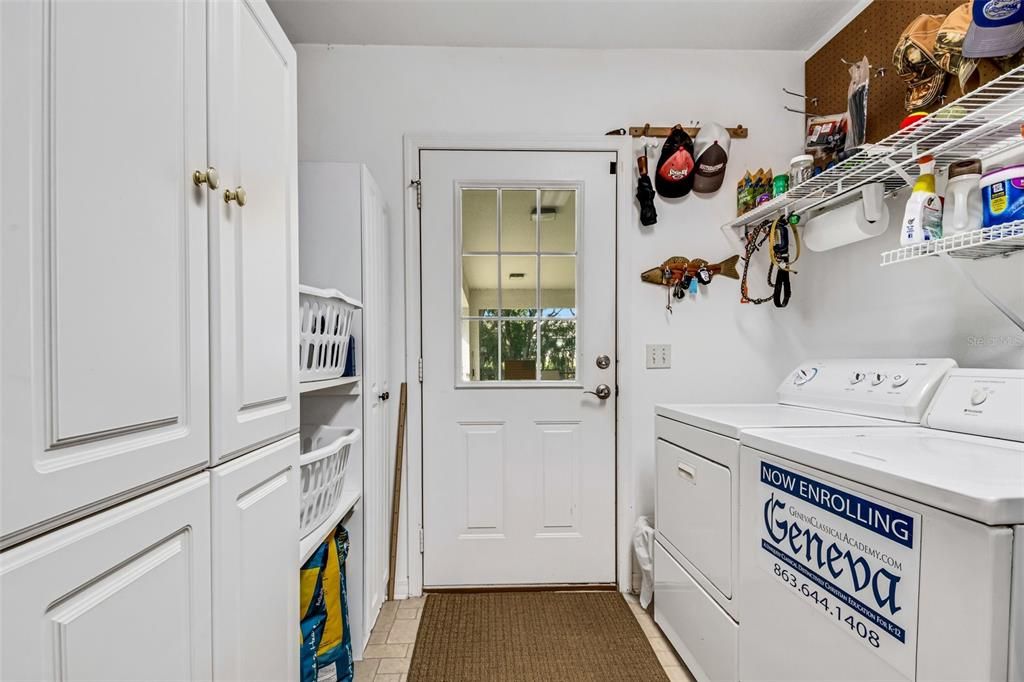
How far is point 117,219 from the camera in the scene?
601 mm

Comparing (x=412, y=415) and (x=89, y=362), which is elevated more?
(x=89, y=362)

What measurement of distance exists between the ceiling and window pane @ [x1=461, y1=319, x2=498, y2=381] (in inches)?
49.4

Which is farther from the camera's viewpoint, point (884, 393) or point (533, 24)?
point (533, 24)

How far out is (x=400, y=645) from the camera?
188 cm

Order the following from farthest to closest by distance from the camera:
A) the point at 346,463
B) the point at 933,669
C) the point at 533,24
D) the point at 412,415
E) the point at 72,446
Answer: the point at 412,415 → the point at 533,24 → the point at 346,463 → the point at 933,669 → the point at 72,446

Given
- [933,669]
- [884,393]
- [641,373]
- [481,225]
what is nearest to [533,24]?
[481,225]

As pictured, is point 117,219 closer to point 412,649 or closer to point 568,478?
point 412,649

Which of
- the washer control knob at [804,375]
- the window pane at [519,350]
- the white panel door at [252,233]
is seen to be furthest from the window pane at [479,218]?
the washer control knob at [804,375]

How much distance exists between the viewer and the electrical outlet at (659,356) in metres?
2.32

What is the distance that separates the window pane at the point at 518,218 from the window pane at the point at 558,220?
5cm

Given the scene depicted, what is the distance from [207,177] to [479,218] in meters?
1.59

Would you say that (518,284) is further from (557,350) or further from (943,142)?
(943,142)

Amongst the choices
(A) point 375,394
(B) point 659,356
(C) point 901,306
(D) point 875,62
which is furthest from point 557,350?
(D) point 875,62

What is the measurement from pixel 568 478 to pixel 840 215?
1.52m
